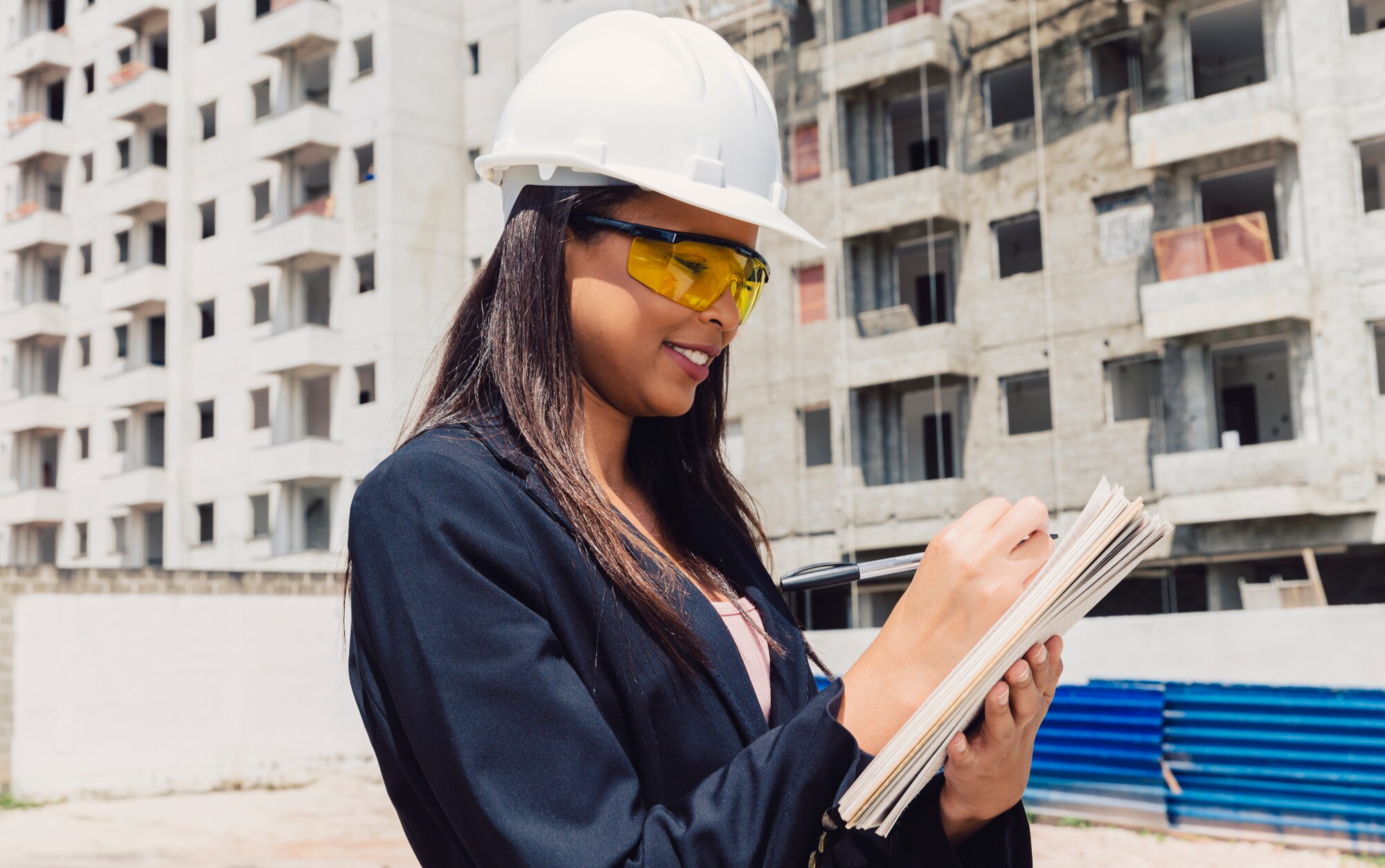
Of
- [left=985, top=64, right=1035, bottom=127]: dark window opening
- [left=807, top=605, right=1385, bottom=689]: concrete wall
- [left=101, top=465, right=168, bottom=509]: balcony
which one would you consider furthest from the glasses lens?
[left=101, top=465, right=168, bottom=509]: balcony

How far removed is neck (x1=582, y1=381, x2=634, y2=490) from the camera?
1.76 metres

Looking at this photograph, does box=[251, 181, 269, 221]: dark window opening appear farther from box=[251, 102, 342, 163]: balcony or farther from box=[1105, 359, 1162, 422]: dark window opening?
box=[1105, 359, 1162, 422]: dark window opening

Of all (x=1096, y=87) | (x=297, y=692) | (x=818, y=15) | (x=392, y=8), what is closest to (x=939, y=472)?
(x=1096, y=87)

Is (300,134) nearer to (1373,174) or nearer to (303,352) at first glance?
(303,352)

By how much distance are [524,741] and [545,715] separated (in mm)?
31

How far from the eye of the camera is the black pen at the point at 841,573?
5.64 ft

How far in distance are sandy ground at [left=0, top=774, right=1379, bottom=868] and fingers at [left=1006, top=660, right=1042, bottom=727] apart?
11.0 m

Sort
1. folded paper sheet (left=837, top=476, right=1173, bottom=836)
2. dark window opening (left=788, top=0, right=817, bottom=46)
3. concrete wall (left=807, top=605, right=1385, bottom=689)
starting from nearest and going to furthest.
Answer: folded paper sheet (left=837, top=476, right=1173, bottom=836), concrete wall (left=807, top=605, right=1385, bottom=689), dark window opening (left=788, top=0, right=817, bottom=46)

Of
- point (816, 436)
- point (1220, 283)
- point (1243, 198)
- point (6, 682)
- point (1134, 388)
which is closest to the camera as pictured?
point (6, 682)

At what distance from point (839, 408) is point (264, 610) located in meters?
12.0

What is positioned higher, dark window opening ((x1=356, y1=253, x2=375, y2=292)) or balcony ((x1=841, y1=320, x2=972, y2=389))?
dark window opening ((x1=356, y1=253, x2=375, y2=292))

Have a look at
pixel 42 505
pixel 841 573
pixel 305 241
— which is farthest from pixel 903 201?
pixel 42 505

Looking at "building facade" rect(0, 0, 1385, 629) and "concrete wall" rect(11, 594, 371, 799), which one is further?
"building facade" rect(0, 0, 1385, 629)

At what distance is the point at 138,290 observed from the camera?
40.8 meters
